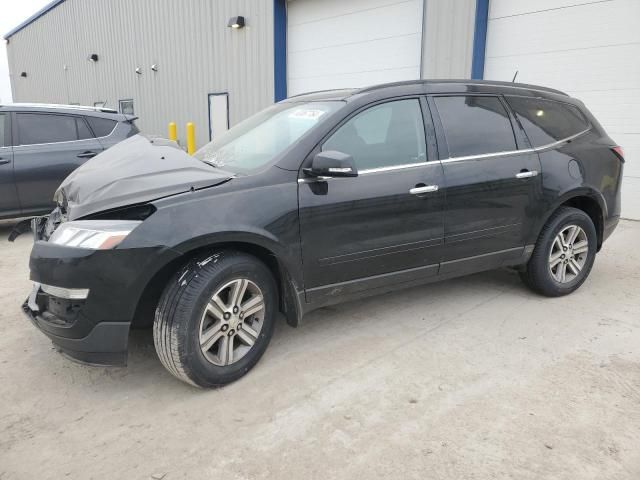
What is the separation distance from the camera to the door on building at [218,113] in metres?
13.4

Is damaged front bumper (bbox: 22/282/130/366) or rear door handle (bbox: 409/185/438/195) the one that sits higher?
rear door handle (bbox: 409/185/438/195)

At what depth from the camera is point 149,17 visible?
16156mm

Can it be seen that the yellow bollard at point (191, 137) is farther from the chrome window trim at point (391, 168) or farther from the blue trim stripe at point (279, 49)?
the chrome window trim at point (391, 168)

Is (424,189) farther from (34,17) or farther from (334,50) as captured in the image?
(34,17)

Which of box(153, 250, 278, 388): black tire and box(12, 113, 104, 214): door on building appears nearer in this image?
box(153, 250, 278, 388): black tire

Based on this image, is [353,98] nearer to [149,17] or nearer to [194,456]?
[194,456]

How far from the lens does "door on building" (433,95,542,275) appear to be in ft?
11.3

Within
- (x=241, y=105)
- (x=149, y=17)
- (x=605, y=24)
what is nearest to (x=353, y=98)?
(x=605, y=24)

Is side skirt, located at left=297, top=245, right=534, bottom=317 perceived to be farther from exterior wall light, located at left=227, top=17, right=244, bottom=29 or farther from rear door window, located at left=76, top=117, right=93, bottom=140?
exterior wall light, located at left=227, top=17, right=244, bottom=29

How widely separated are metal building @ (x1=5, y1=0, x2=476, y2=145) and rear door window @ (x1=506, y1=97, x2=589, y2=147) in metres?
4.15

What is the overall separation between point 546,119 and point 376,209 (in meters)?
1.89

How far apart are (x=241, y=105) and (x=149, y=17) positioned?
6180mm

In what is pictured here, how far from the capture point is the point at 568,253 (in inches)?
161

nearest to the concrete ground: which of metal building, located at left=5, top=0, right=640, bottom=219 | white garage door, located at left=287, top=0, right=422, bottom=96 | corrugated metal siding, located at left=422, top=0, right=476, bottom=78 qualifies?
metal building, located at left=5, top=0, right=640, bottom=219
